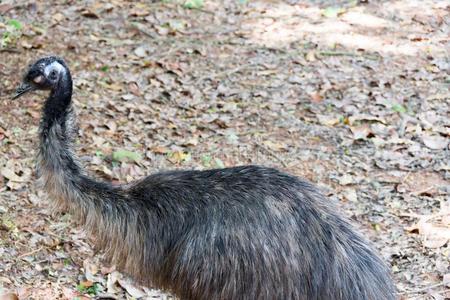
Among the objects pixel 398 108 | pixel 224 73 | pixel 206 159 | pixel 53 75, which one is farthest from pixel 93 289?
pixel 398 108

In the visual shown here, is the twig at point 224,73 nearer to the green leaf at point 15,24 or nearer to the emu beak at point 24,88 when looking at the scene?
the green leaf at point 15,24

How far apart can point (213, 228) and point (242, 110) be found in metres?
3.45

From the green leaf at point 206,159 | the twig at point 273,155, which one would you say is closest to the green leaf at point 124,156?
the green leaf at point 206,159

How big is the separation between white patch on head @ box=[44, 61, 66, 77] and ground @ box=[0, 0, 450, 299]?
1.31 meters

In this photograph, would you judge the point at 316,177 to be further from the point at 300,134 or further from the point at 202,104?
the point at 202,104

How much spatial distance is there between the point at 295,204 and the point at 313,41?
199 inches

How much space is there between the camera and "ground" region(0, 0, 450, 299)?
548 centimetres

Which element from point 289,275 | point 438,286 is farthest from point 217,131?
point 289,275

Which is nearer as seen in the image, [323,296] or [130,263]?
[323,296]

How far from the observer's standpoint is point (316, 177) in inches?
257

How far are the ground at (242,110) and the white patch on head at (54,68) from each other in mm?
1311

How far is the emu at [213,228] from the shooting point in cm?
393

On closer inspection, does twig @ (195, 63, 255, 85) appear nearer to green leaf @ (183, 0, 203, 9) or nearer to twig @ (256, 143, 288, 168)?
twig @ (256, 143, 288, 168)

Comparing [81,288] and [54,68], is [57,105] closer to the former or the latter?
[54,68]
